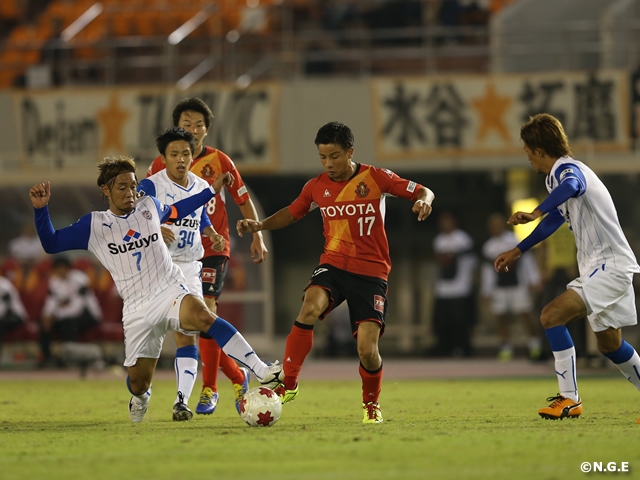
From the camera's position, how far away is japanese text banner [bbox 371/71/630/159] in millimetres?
17859

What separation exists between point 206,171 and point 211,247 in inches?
24.4

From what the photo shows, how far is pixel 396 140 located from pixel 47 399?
29.5ft

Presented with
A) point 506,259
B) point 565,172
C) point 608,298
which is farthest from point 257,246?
point 608,298

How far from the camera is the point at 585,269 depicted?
7520 mm

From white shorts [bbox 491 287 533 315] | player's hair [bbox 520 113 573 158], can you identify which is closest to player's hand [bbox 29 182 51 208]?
player's hair [bbox 520 113 573 158]

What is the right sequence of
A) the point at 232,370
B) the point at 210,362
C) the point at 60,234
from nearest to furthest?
the point at 60,234 < the point at 232,370 < the point at 210,362

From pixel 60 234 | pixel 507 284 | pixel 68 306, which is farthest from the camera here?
pixel 507 284

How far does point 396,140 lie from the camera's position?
59.8 ft

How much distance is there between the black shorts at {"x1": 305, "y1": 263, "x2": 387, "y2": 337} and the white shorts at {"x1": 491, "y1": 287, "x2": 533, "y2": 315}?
10499 millimetres

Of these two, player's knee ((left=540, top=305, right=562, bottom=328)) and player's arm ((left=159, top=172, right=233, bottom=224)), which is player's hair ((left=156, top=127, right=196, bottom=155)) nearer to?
player's arm ((left=159, top=172, right=233, bottom=224))

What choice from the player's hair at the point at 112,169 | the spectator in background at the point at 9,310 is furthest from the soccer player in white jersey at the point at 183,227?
the spectator in background at the point at 9,310

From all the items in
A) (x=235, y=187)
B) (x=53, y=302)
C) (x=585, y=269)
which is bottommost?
(x=53, y=302)

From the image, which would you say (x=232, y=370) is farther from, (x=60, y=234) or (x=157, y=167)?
(x=60, y=234)

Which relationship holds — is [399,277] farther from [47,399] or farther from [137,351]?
[137,351]
